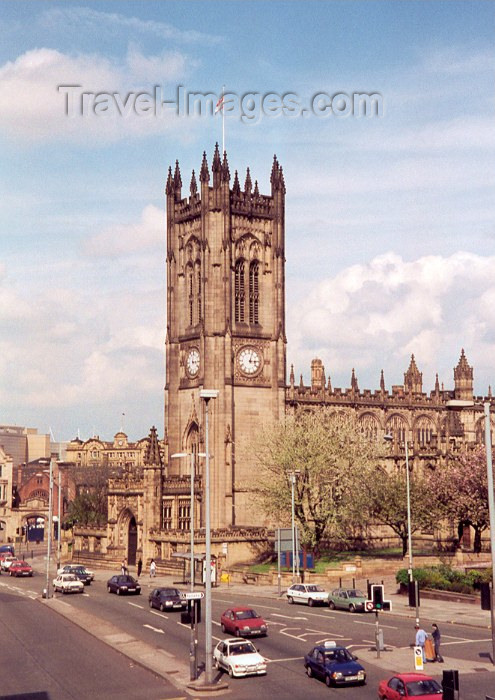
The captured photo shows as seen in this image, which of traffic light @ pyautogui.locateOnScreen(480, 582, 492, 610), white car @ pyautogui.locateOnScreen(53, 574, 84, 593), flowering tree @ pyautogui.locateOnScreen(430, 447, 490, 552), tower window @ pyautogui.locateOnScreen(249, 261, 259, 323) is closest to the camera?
traffic light @ pyautogui.locateOnScreen(480, 582, 492, 610)

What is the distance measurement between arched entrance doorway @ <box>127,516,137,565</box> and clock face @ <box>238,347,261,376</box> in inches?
702

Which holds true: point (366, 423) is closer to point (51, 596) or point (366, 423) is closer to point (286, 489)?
point (286, 489)

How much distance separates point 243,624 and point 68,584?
27.0 m

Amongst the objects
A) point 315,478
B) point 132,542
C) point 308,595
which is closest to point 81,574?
point 132,542

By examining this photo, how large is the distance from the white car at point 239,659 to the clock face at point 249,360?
2344 inches

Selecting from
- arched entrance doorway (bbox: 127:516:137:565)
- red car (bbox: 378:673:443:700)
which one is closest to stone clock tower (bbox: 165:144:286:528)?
arched entrance doorway (bbox: 127:516:137:565)

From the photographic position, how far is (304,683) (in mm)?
31438

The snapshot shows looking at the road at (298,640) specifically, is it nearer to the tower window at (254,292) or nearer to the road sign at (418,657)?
the road sign at (418,657)

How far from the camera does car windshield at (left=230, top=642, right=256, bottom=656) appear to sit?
3350 cm

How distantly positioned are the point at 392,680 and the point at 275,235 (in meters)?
73.0

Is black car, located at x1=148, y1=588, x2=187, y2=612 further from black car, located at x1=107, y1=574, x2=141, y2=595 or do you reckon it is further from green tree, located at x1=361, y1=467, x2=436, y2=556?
green tree, located at x1=361, y1=467, x2=436, y2=556

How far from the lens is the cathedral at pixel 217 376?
8812cm

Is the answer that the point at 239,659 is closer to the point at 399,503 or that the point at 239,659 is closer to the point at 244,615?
the point at 244,615

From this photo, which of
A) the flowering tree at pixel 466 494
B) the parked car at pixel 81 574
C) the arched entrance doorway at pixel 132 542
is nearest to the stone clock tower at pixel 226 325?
the arched entrance doorway at pixel 132 542
